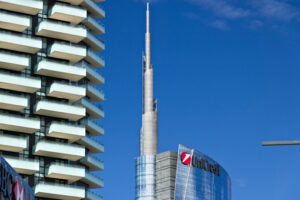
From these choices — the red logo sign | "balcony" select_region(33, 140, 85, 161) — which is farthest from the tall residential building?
the red logo sign

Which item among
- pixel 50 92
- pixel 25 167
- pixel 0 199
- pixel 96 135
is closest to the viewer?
pixel 0 199

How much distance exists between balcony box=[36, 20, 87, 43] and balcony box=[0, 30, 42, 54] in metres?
3.13

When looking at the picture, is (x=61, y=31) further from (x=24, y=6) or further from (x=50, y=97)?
(x=50, y=97)

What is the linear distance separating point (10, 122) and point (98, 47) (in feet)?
98.7

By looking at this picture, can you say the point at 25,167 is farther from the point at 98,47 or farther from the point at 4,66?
the point at 98,47

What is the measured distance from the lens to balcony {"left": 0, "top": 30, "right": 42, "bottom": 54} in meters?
147

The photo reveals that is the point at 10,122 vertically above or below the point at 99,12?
below

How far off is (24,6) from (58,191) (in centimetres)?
3670

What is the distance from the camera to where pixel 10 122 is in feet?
463

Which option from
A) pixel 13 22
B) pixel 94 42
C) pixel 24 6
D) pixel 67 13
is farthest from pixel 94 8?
pixel 13 22

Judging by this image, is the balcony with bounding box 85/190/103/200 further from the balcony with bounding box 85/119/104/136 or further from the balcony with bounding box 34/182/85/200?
the balcony with bounding box 85/119/104/136

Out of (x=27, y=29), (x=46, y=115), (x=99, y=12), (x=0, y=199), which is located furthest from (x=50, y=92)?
(x=0, y=199)

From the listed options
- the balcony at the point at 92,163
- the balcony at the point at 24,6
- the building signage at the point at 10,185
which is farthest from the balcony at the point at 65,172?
the building signage at the point at 10,185

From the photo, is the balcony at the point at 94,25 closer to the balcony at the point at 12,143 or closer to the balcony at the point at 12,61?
the balcony at the point at 12,61
